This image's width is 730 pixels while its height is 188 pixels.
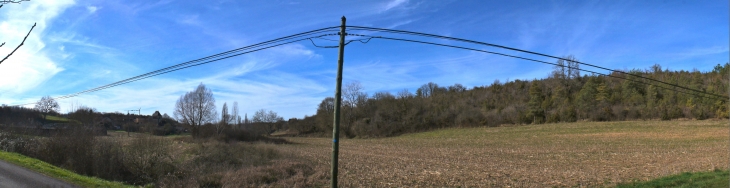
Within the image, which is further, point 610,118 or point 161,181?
point 610,118

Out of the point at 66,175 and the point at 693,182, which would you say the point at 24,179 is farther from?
the point at 693,182

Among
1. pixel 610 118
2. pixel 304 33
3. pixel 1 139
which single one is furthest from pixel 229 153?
pixel 610 118

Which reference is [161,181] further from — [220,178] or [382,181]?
[382,181]

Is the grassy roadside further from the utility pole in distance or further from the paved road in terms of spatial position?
the utility pole in distance

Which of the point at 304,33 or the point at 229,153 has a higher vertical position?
the point at 304,33

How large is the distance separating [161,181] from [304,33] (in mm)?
13509

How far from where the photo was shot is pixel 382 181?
1691 cm

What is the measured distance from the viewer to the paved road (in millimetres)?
11531

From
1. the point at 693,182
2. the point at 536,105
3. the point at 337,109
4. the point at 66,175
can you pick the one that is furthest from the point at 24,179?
the point at 536,105

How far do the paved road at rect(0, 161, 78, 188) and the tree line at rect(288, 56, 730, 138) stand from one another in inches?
2609

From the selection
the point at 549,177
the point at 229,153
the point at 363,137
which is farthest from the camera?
the point at 363,137

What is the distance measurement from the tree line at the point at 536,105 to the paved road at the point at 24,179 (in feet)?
217

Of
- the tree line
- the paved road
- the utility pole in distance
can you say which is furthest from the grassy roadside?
the tree line

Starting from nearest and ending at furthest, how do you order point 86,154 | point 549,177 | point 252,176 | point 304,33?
1. point 304,33
2. point 549,177
3. point 252,176
4. point 86,154
